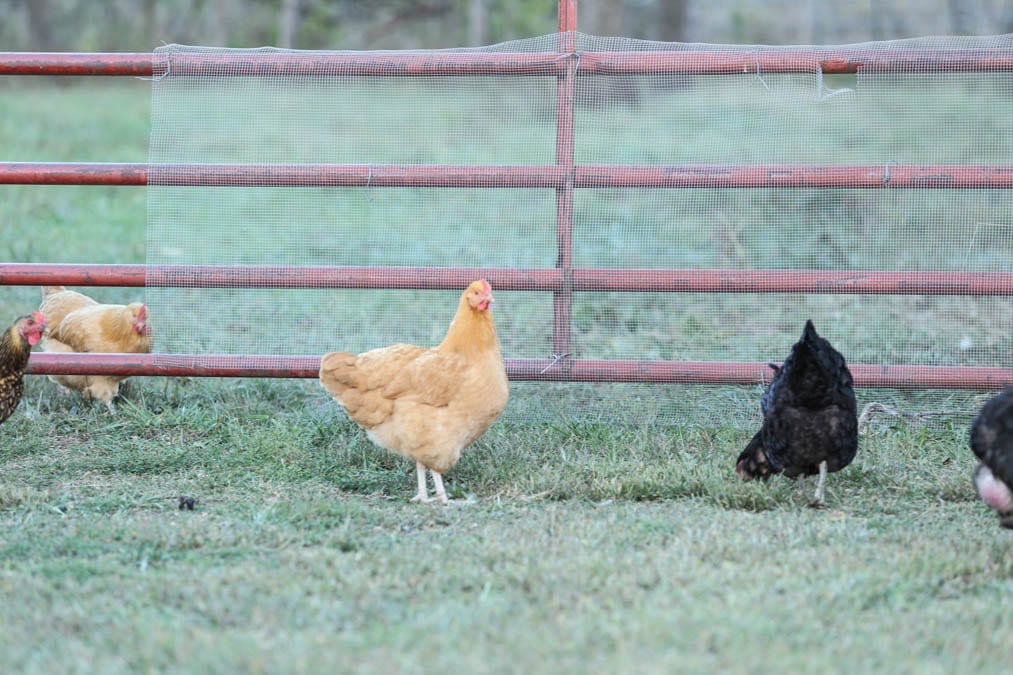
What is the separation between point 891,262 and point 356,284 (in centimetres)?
296

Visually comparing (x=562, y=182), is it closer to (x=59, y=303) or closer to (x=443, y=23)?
(x=59, y=303)

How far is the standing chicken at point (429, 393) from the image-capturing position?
432 centimetres

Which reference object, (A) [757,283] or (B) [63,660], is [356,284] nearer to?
(A) [757,283]

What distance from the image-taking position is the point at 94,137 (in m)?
14.1

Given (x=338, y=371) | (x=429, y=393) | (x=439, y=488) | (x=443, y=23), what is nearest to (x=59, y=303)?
(x=338, y=371)

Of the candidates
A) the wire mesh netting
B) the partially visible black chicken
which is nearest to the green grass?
the partially visible black chicken

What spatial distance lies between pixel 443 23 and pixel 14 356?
21010mm

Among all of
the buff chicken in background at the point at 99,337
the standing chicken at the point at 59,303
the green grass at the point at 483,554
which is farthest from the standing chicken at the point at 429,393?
the standing chicken at the point at 59,303

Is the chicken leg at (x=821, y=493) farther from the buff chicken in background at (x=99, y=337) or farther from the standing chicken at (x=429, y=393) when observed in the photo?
the buff chicken in background at (x=99, y=337)

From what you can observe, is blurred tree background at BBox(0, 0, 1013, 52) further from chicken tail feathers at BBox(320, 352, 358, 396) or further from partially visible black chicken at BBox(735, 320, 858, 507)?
partially visible black chicken at BBox(735, 320, 858, 507)

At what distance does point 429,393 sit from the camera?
4336 millimetres

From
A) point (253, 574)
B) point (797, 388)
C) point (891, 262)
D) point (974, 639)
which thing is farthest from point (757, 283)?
point (253, 574)

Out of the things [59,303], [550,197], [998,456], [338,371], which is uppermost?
[550,197]

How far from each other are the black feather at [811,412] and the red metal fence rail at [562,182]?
634mm
